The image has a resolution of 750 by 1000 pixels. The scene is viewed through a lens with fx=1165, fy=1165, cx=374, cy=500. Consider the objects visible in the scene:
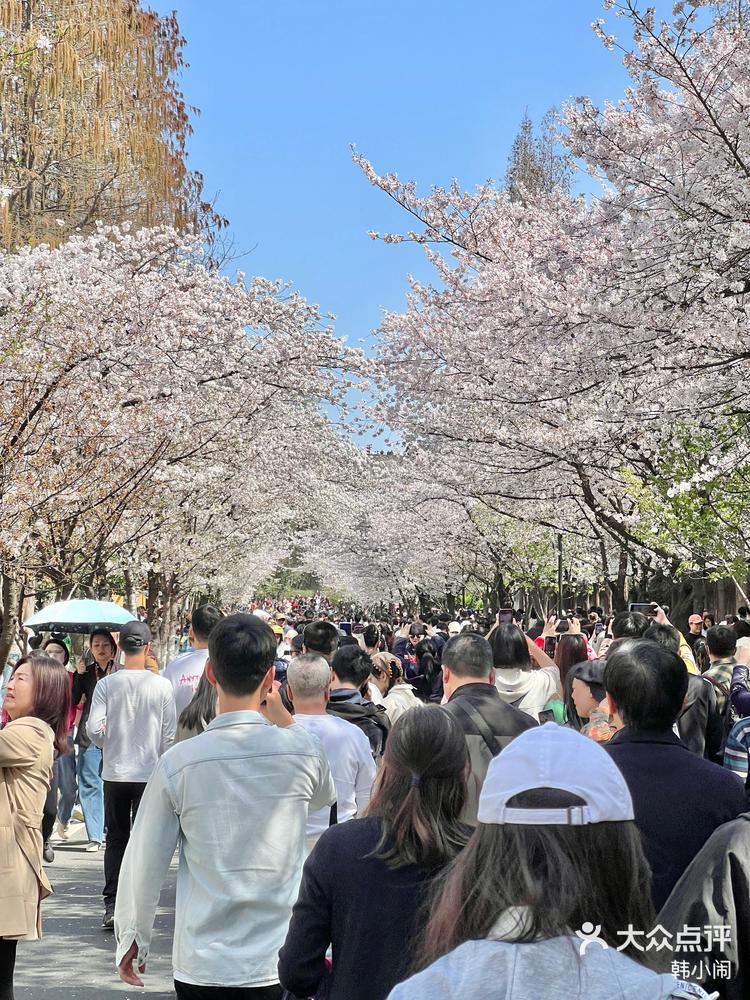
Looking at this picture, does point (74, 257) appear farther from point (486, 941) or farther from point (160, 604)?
point (486, 941)

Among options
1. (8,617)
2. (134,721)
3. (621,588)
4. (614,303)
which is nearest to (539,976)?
(134,721)

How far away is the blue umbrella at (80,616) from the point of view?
11195 mm

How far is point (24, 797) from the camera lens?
504 cm

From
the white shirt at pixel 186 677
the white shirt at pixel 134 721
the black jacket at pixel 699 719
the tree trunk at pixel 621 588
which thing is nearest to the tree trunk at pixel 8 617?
the white shirt at pixel 186 677

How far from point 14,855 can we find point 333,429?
19.8 m

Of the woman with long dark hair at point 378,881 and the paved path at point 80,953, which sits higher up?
the woman with long dark hair at point 378,881

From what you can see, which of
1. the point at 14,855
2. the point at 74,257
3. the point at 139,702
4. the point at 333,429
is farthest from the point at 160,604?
the point at 14,855

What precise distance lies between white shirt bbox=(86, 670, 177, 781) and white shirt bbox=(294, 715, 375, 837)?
9.35 ft

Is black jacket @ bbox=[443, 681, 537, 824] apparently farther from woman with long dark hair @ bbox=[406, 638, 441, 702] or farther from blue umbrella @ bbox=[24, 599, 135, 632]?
woman with long dark hair @ bbox=[406, 638, 441, 702]

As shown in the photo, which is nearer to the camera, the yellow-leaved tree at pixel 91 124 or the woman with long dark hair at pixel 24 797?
the woman with long dark hair at pixel 24 797

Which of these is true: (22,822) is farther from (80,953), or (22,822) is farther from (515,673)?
(515,673)

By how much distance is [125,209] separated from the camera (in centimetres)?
2058

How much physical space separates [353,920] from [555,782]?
1269mm

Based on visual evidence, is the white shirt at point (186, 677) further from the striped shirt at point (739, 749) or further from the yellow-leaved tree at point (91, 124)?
the yellow-leaved tree at point (91, 124)
